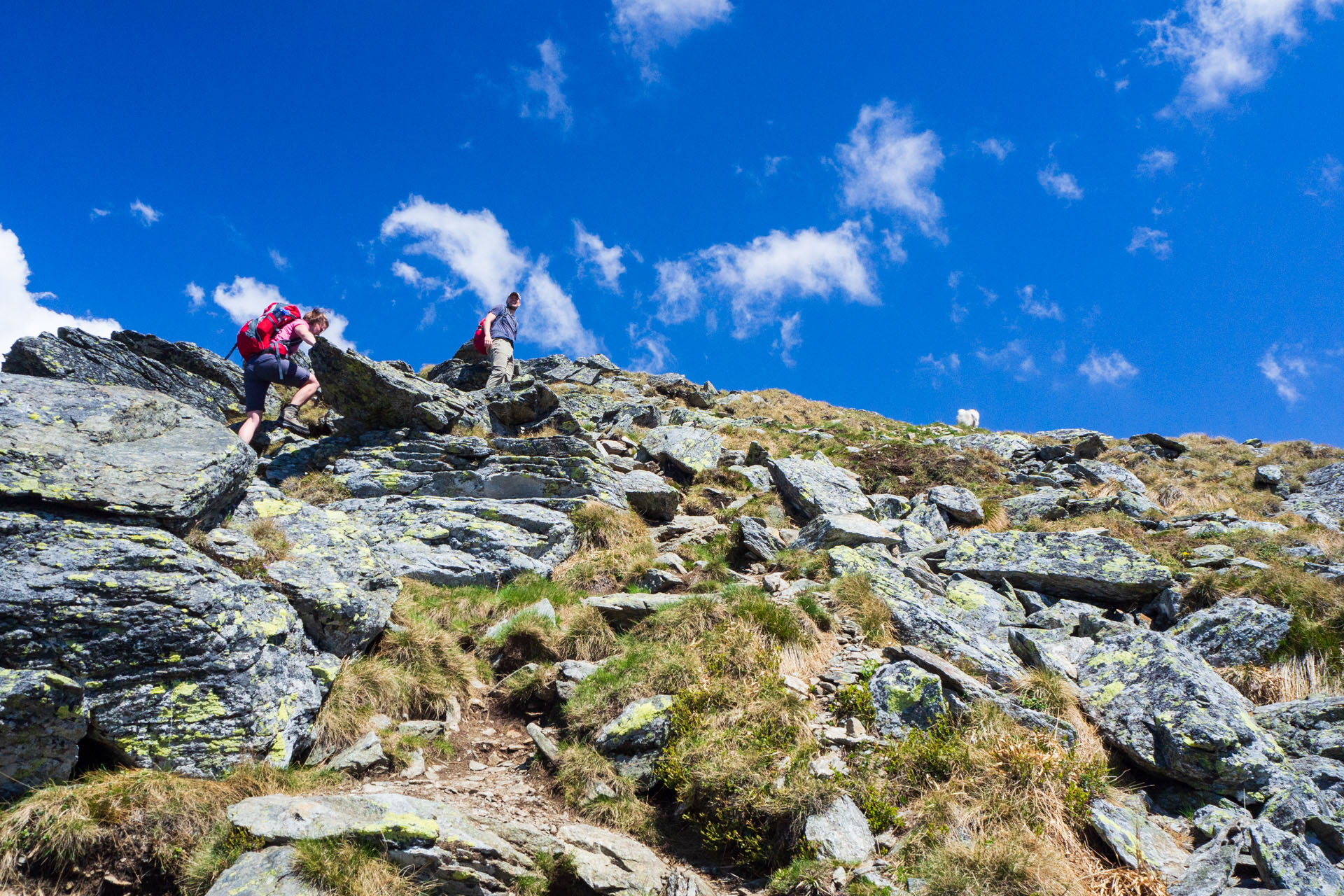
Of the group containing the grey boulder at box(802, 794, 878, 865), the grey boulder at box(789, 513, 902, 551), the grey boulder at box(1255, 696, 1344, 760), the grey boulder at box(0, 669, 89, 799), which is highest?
the grey boulder at box(789, 513, 902, 551)

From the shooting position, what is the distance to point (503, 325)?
22391 mm

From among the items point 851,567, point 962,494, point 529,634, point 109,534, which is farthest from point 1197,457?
point 109,534

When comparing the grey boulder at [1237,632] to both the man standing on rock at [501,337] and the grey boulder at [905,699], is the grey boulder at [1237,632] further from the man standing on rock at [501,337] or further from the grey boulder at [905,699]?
the man standing on rock at [501,337]

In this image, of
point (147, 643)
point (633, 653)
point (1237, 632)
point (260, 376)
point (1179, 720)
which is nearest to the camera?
point (147, 643)

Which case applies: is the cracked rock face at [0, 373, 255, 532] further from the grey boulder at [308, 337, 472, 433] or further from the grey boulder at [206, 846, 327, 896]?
the grey boulder at [308, 337, 472, 433]

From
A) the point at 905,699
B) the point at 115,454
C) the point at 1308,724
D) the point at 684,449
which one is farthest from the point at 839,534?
the point at 115,454

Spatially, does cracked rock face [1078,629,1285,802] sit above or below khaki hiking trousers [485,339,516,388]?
below

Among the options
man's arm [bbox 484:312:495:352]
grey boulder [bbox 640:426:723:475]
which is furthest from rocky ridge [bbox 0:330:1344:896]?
man's arm [bbox 484:312:495:352]

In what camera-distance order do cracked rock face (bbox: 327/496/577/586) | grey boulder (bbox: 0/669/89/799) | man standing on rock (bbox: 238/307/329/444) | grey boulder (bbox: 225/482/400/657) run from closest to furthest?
1. grey boulder (bbox: 0/669/89/799)
2. grey boulder (bbox: 225/482/400/657)
3. cracked rock face (bbox: 327/496/577/586)
4. man standing on rock (bbox: 238/307/329/444)

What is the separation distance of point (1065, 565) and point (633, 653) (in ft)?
29.4

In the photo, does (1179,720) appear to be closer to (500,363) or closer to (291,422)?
(291,422)

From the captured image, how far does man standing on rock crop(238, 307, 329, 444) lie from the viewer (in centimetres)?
1358

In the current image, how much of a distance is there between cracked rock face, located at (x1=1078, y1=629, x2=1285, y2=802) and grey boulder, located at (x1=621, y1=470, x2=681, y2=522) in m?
9.37

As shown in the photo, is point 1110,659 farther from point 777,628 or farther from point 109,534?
point 109,534
